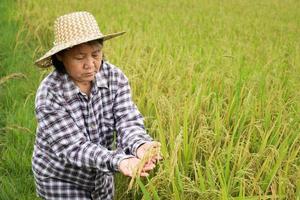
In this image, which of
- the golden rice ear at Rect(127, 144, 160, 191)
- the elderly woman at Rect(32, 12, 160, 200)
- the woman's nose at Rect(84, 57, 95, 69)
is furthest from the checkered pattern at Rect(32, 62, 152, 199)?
the golden rice ear at Rect(127, 144, 160, 191)

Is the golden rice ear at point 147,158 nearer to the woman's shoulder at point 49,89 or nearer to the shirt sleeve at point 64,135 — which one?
the shirt sleeve at point 64,135

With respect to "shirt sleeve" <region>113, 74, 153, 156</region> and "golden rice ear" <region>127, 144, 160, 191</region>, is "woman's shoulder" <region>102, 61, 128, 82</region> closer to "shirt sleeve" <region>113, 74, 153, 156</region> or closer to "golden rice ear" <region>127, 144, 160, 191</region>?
"shirt sleeve" <region>113, 74, 153, 156</region>

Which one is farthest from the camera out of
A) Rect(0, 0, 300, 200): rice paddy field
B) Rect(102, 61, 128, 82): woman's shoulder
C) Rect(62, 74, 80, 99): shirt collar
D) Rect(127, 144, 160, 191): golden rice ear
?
Rect(102, 61, 128, 82): woman's shoulder

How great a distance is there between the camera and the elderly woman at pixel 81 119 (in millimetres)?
1846

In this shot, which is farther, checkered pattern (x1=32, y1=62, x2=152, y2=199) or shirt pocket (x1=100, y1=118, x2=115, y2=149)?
shirt pocket (x1=100, y1=118, x2=115, y2=149)

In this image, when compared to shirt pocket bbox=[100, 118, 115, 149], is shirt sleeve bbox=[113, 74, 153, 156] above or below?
above

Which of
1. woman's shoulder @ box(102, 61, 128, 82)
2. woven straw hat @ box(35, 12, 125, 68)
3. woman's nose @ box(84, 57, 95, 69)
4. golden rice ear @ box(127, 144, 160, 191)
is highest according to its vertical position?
woven straw hat @ box(35, 12, 125, 68)

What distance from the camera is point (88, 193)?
212 centimetres

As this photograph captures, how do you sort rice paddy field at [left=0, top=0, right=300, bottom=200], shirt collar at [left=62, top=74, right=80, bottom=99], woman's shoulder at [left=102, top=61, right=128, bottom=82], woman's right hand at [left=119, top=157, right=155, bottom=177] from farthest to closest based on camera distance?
woman's shoulder at [left=102, top=61, right=128, bottom=82]
shirt collar at [left=62, top=74, right=80, bottom=99]
rice paddy field at [left=0, top=0, right=300, bottom=200]
woman's right hand at [left=119, top=157, right=155, bottom=177]

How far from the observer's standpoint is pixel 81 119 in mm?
1981

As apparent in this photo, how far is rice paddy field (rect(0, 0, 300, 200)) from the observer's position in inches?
71.7

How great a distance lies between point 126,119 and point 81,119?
7.8 inches

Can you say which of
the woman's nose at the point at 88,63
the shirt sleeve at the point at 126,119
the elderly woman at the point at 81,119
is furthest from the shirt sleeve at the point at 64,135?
the woman's nose at the point at 88,63

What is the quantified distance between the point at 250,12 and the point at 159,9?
53.1 inches
